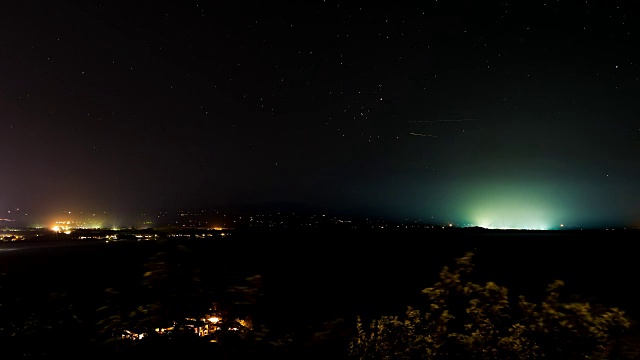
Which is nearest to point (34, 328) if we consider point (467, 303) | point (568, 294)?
point (467, 303)

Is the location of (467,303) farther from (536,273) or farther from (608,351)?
(536,273)

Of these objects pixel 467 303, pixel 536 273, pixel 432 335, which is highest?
pixel 467 303

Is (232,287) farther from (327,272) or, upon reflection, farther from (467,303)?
(327,272)

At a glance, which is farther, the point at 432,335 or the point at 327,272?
the point at 327,272

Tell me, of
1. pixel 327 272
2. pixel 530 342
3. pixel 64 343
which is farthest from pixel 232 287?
pixel 327 272

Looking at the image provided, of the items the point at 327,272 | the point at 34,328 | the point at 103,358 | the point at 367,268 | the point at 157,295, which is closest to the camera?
the point at 157,295

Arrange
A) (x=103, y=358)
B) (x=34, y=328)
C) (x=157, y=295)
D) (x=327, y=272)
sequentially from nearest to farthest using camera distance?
(x=157, y=295), (x=103, y=358), (x=34, y=328), (x=327, y=272)

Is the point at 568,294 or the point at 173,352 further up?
the point at 568,294
